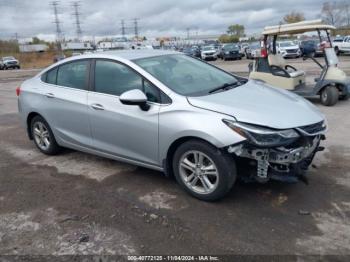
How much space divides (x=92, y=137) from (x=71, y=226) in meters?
1.50

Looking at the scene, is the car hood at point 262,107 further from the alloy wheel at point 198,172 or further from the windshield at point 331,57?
the windshield at point 331,57

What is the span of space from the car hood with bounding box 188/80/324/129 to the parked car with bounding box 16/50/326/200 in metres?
0.01

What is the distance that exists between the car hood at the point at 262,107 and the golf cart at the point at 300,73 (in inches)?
216

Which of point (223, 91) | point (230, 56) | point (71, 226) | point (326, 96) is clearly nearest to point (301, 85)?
point (326, 96)

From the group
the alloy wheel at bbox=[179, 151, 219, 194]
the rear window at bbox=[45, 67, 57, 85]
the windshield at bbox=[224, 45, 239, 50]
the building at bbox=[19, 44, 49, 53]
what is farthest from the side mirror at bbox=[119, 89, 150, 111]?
the building at bbox=[19, 44, 49, 53]

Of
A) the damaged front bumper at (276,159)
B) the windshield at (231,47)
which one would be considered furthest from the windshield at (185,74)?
the windshield at (231,47)

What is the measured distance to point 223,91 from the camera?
14.0 feet

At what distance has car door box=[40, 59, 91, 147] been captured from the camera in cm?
485

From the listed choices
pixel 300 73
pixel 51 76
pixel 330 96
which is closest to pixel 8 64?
pixel 300 73

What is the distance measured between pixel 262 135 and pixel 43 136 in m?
3.70

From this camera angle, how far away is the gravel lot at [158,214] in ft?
10.5

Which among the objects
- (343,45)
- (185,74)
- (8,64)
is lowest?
(8,64)

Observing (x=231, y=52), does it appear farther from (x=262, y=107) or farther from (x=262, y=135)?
(x=262, y=135)

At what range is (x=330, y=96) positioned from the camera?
9047 mm
